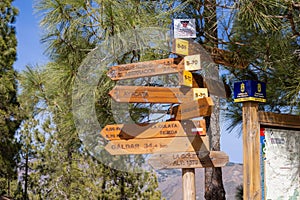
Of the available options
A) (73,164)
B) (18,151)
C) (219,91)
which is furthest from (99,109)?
(18,151)

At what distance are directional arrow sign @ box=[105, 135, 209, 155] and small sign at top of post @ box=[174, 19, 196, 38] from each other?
1.52 ft

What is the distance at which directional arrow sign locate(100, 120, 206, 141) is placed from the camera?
221cm

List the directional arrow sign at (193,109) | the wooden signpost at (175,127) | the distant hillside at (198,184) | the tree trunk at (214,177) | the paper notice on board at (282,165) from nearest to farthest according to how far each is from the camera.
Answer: the directional arrow sign at (193,109), the wooden signpost at (175,127), the paper notice on board at (282,165), the tree trunk at (214,177), the distant hillside at (198,184)

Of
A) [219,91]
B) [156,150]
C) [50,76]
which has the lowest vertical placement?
[156,150]

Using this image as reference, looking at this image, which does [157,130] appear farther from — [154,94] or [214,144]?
[214,144]

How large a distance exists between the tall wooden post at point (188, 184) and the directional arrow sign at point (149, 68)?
46 centimetres

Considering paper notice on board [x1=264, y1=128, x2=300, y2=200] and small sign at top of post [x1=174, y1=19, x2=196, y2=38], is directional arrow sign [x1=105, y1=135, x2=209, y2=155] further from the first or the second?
small sign at top of post [x1=174, y1=19, x2=196, y2=38]

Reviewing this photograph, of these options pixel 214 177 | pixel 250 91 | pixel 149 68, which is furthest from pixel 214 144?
pixel 149 68

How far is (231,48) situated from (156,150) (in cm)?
76

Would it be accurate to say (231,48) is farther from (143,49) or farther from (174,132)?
(174,132)

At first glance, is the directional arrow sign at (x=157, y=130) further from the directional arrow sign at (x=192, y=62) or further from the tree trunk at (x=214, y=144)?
the tree trunk at (x=214, y=144)

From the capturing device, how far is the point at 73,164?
557 cm

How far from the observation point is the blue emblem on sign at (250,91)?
2.25 m

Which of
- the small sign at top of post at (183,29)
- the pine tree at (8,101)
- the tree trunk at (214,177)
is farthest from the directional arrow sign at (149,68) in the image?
the pine tree at (8,101)
